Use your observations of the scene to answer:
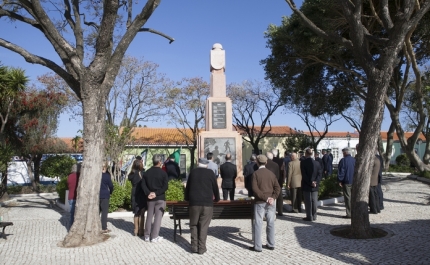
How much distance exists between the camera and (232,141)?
15.6 metres

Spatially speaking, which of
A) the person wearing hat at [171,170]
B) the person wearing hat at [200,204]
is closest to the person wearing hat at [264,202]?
the person wearing hat at [200,204]

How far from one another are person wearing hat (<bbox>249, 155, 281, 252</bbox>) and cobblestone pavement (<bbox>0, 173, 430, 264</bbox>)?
0.24m

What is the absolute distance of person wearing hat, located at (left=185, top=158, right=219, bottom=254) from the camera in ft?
22.0

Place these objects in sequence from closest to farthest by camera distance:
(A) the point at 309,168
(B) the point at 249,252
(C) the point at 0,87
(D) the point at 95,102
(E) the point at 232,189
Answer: (B) the point at 249,252 → (D) the point at 95,102 → (A) the point at 309,168 → (E) the point at 232,189 → (C) the point at 0,87

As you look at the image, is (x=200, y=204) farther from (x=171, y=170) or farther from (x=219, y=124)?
(x=219, y=124)

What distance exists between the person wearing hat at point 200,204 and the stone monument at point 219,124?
8313mm

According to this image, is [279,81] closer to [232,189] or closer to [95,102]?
[232,189]

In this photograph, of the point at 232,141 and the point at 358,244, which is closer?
the point at 358,244

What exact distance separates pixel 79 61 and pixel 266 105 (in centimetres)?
2747

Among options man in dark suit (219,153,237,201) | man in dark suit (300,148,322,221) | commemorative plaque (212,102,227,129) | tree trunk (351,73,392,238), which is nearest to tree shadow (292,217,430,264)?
tree trunk (351,73,392,238)

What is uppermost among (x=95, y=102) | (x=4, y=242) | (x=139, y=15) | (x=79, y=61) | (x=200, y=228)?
(x=139, y=15)

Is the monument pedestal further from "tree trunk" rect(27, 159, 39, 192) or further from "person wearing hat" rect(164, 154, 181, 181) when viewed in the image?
"tree trunk" rect(27, 159, 39, 192)

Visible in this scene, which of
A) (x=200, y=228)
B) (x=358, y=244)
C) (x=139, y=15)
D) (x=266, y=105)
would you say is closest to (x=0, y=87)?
A: (x=139, y=15)

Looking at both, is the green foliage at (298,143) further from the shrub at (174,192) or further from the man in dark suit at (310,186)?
the man in dark suit at (310,186)
